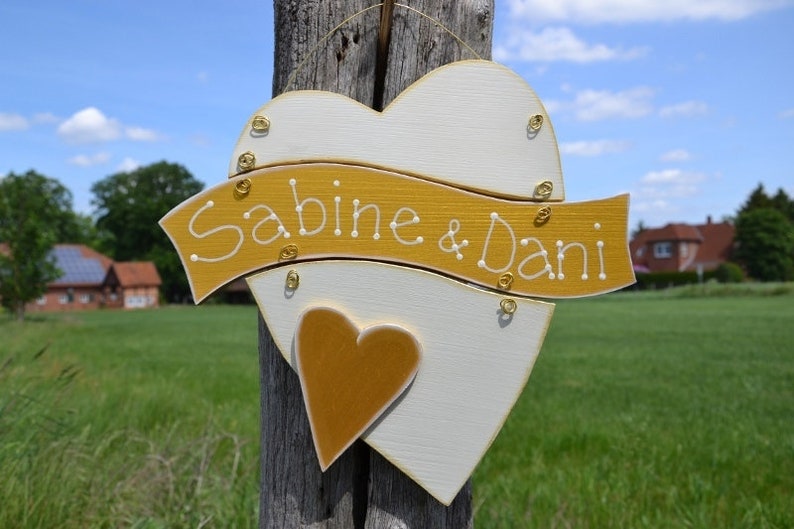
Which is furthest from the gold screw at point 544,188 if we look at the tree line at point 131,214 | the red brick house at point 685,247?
the red brick house at point 685,247

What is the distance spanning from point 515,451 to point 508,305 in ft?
12.8

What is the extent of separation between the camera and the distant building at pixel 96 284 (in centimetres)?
6331

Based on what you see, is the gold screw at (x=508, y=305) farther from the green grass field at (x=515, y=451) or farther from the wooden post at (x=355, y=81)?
the green grass field at (x=515, y=451)

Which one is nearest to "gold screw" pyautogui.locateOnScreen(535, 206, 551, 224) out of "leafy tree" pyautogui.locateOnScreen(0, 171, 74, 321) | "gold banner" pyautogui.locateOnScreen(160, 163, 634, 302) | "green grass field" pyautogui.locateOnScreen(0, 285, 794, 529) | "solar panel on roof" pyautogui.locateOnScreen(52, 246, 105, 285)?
"gold banner" pyautogui.locateOnScreen(160, 163, 634, 302)

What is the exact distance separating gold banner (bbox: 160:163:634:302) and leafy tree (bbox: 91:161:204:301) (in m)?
65.4

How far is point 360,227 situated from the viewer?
1.87 m

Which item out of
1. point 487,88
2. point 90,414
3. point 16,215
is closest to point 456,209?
point 487,88

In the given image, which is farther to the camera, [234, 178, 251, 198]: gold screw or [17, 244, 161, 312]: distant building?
[17, 244, 161, 312]: distant building

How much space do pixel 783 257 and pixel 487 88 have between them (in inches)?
2837

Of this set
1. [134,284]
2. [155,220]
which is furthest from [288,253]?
[155,220]

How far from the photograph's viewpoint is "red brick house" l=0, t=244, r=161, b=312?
6331 cm

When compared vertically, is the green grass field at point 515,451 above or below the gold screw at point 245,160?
below

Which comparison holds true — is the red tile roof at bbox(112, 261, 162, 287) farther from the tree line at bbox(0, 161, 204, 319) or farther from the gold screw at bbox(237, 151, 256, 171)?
the gold screw at bbox(237, 151, 256, 171)

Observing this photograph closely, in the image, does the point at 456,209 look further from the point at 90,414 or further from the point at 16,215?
the point at 16,215
